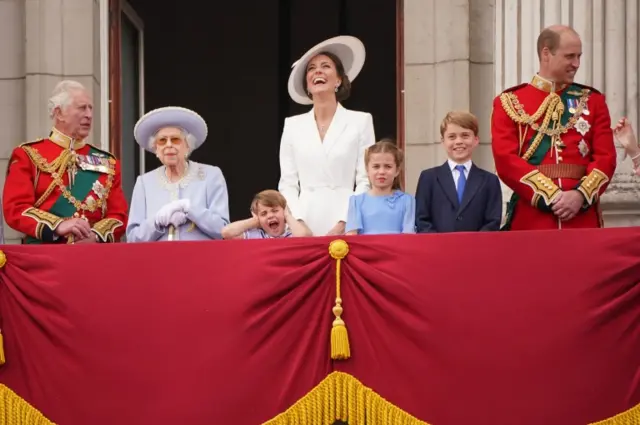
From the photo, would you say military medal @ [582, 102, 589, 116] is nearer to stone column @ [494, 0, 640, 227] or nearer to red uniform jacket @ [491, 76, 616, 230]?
red uniform jacket @ [491, 76, 616, 230]

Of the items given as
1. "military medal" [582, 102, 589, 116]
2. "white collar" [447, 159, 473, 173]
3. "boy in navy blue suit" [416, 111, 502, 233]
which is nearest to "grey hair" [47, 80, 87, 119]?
"boy in navy blue suit" [416, 111, 502, 233]

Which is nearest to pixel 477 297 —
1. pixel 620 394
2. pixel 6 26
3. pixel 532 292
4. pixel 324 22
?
pixel 532 292

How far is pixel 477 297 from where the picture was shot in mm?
7422

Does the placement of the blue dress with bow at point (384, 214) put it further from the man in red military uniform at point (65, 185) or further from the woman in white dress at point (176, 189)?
the man in red military uniform at point (65, 185)

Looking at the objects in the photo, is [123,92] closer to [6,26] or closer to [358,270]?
[6,26]

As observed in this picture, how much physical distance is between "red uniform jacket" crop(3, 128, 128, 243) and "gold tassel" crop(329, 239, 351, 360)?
155 centimetres

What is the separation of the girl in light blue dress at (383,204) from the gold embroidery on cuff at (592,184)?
2.87ft

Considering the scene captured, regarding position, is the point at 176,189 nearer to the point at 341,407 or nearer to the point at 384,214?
the point at 384,214

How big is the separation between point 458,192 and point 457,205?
0.08 metres

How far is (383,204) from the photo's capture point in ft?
27.1

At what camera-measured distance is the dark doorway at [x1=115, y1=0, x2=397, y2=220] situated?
15609 millimetres

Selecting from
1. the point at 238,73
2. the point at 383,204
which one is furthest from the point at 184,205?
the point at 238,73

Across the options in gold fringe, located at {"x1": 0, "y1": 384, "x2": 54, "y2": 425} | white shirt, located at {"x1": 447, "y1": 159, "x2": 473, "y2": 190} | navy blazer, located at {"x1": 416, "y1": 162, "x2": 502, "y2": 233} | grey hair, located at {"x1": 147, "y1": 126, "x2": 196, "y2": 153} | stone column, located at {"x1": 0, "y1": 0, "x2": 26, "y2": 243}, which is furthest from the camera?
stone column, located at {"x1": 0, "y1": 0, "x2": 26, "y2": 243}

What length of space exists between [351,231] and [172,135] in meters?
1.14
